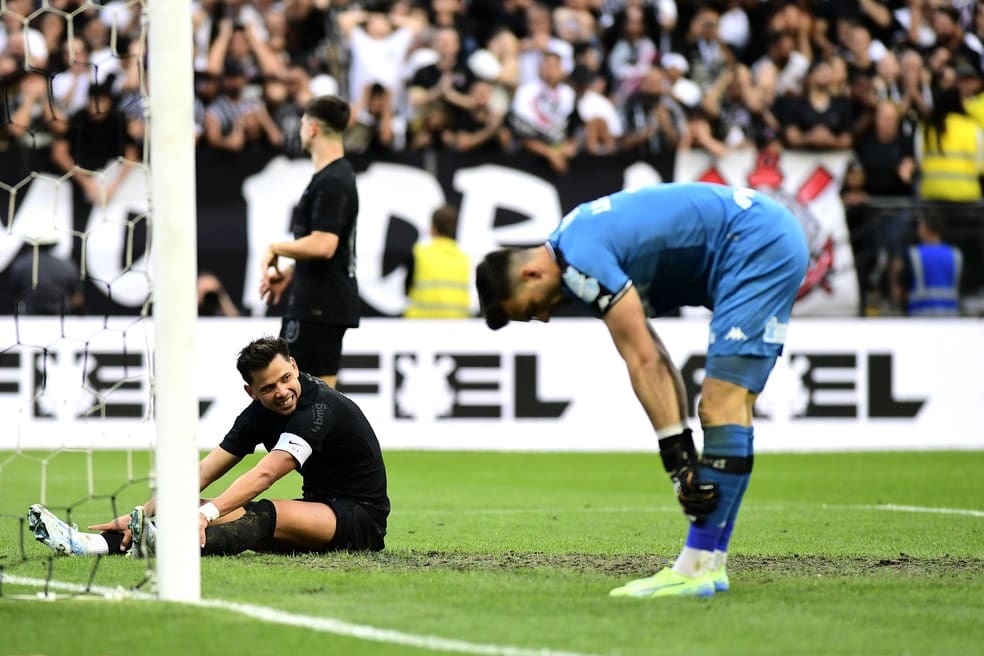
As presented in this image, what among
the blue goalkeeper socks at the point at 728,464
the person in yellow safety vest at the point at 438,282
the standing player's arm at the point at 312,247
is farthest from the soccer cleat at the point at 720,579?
the person in yellow safety vest at the point at 438,282

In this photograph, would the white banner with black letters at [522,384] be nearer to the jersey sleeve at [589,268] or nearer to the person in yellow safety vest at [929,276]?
the person in yellow safety vest at [929,276]

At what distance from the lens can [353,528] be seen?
7.35 m

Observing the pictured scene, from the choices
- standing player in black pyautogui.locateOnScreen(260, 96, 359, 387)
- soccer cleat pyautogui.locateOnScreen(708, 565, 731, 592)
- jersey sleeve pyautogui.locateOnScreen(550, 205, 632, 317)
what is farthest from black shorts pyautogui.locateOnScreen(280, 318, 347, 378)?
soccer cleat pyautogui.locateOnScreen(708, 565, 731, 592)

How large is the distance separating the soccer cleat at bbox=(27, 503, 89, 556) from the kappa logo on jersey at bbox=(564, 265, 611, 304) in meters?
2.75

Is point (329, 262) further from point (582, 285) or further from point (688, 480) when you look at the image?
point (688, 480)

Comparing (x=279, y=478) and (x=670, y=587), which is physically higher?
(x=279, y=478)

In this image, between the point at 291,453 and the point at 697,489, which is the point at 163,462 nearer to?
the point at 291,453

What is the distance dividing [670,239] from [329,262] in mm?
3193

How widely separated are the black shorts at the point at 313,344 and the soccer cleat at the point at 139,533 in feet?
5.86

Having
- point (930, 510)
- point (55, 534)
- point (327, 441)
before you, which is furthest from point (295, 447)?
point (930, 510)

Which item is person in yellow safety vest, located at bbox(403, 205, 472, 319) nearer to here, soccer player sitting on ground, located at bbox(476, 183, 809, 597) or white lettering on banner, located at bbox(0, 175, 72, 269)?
white lettering on banner, located at bbox(0, 175, 72, 269)

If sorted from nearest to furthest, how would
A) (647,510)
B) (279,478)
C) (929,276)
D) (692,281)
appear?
(692,281) → (279,478) → (647,510) → (929,276)

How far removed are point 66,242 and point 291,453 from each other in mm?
9425

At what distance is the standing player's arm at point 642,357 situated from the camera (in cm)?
567
